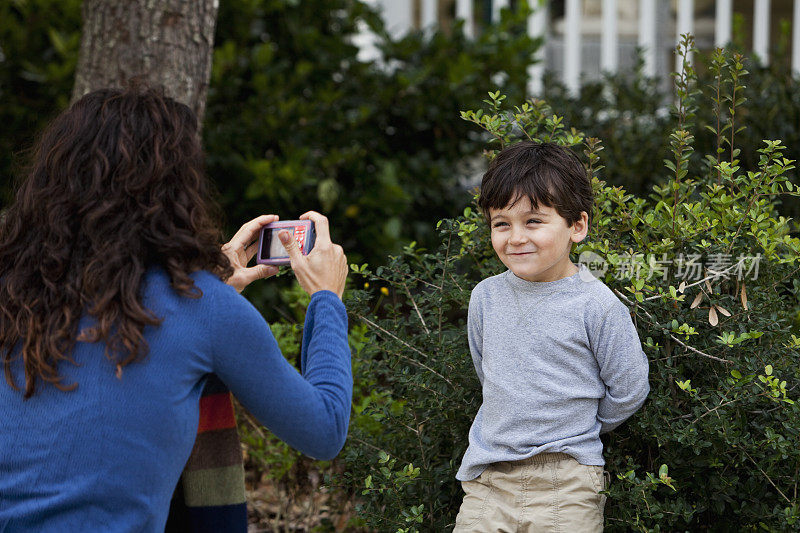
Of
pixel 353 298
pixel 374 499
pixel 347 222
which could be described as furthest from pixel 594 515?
pixel 347 222

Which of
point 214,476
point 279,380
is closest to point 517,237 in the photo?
point 279,380

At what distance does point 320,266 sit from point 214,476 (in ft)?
1.69

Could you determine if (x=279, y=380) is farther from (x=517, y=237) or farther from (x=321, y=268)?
(x=517, y=237)

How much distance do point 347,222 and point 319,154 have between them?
0.49m

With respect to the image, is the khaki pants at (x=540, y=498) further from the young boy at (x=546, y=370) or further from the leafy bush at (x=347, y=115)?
the leafy bush at (x=347, y=115)

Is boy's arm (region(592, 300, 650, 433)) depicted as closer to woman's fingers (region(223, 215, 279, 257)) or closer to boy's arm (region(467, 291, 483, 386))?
boy's arm (region(467, 291, 483, 386))

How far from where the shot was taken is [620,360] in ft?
7.20

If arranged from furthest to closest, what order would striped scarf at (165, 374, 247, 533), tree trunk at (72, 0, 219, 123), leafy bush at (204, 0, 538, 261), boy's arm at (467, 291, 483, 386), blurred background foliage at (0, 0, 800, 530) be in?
1. leafy bush at (204, 0, 538, 261)
2. blurred background foliage at (0, 0, 800, 530)
3. tree trunk at (72, 0, 219, 123)
4. boy's arm at (467, 291, 483, 386)
5. striped scarf at (165, 374, 247, 533)

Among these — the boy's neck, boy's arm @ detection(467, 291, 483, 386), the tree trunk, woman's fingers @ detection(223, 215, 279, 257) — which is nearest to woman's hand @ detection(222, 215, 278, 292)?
woman's fingers @ detection(223, 215, 279, 257)

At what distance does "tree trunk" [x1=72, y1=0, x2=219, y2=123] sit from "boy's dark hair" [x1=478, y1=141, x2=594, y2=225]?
6.21 ft

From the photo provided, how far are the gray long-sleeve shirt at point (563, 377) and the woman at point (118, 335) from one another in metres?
0.61

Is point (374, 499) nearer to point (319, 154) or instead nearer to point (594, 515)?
point (594, 515)

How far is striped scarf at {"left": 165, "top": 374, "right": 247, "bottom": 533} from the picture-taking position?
1.90 metres

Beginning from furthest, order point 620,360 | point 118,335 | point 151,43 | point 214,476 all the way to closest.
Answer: point 151,43 → point 620,360 → point 214,476 → point 118,335
